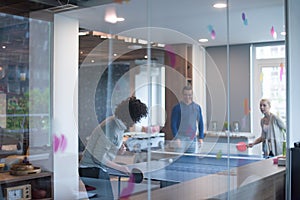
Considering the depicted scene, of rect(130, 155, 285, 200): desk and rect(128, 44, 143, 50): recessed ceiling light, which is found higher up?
rect(128, 44, 143, 50): recessed ceiling light

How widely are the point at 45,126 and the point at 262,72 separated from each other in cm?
210

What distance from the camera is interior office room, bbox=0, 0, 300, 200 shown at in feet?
9.63

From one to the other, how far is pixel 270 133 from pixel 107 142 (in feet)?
4.96

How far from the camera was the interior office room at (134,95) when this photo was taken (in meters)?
2.94

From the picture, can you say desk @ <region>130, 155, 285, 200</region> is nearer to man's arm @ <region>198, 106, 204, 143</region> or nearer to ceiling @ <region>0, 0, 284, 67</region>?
man's arm @ <region>198, 106, 204, 143</region>

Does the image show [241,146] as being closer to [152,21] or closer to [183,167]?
[183,167]

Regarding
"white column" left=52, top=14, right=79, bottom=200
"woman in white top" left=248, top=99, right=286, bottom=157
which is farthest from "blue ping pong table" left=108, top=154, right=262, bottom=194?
"white column" left=52, top=14, right=79, bottom=200

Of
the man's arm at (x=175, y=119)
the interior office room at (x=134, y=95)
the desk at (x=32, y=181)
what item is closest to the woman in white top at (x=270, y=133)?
the interior office room at (x=134, y=95)

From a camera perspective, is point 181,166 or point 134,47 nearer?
point 181,166

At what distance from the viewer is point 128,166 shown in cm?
300

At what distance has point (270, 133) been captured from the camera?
3.58 m

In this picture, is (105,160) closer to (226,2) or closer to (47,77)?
(47,77)

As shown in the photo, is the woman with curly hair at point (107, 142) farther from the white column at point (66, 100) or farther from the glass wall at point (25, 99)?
the glass wall at point (25, 99)

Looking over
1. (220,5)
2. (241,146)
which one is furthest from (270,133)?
(220,5)
